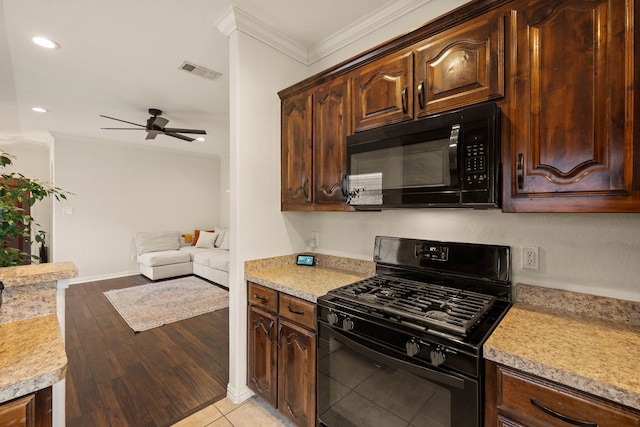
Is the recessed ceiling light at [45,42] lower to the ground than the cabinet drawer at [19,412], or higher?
higher

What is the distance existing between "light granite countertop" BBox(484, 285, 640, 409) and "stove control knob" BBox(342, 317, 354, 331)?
1.92 ft

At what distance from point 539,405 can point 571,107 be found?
1093 millimetres

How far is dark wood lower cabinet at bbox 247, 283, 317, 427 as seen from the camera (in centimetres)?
164

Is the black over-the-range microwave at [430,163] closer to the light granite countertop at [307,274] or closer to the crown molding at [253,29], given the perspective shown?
the light granite countertop at [307,274]

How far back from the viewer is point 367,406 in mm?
1357

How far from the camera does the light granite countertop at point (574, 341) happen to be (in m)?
0.84

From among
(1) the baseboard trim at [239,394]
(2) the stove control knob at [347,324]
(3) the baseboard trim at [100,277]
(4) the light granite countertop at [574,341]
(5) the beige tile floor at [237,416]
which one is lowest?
(5) the beige tile floor at [237,416]

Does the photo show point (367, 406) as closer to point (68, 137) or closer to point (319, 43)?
point (319, 43)

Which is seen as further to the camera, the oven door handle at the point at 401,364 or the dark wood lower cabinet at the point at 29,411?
the oven door handle at the point at 401,364

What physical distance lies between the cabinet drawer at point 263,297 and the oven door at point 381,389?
0.44 m

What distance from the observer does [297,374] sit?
1.70 m

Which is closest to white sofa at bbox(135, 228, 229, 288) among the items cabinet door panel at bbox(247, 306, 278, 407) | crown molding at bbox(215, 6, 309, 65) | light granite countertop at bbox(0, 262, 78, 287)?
→ cabinet door panel at bbox(247, 306, 278, 407)

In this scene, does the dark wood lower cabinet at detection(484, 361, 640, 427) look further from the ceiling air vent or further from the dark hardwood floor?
the ceiling air vent

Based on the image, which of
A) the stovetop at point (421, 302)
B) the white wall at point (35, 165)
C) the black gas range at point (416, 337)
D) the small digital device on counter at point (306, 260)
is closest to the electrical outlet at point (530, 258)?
the black gas range at point (416, 337)
